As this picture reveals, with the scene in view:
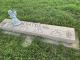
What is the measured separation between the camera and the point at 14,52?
2.68 metres

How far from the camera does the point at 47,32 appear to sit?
2840 millimetres

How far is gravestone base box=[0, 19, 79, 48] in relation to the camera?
8.82 ft

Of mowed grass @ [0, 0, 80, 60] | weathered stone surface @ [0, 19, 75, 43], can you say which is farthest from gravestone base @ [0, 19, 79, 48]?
mowed grass @ [0, 0, 80, 60]

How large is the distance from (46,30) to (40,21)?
703mm

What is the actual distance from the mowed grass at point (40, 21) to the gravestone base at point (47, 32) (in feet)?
0.35

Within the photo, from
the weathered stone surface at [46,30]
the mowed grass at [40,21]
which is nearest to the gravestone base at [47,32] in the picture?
the weathered stone surface at [46,30]

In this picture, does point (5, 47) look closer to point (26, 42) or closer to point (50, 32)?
point (26, 42)

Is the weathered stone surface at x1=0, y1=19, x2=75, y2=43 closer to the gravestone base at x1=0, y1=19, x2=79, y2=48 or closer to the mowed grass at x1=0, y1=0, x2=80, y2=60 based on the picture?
the gravestone base at x1=0, y1=19, x2=79, y2=48

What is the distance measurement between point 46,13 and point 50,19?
33 cm

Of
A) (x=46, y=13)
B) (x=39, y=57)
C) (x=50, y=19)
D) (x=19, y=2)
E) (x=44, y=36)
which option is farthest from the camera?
(x=19, y=2)

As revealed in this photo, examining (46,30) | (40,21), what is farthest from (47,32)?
(40,21)

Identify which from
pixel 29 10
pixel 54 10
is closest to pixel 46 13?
pixel 54 10

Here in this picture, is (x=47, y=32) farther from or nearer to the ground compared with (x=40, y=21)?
nearer to the ground

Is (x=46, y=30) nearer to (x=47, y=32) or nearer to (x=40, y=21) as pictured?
(x=47, y=32)
